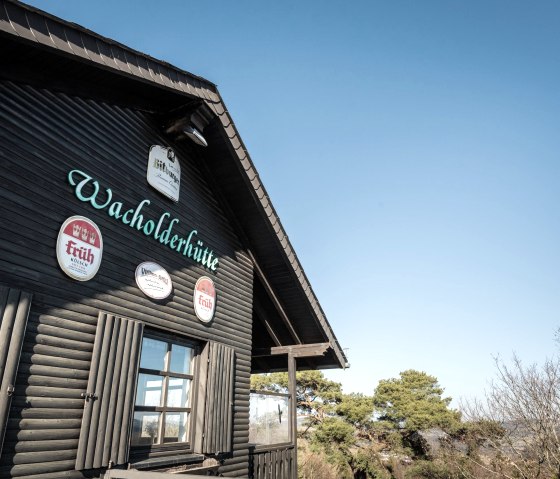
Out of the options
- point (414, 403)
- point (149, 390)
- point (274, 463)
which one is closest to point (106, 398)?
point (149, 390)

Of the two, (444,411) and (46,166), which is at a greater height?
(46,166)

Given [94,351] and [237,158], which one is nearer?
[94,351]

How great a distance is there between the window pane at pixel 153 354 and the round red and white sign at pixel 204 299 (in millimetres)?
905

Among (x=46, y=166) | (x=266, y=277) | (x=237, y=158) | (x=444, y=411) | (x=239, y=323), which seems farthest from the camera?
(x=444, y=411)

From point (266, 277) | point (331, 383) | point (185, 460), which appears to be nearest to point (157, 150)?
point (266, 277)

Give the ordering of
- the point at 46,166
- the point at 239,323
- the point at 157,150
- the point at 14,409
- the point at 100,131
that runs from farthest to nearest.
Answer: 1. the point at 239,323
2. the point at 157,150
3. the point at 100,131
4. the point at 46,166
5. the point at 14,409

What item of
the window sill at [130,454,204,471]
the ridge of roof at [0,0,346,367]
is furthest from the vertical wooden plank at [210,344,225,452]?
the ridge of roof at [0,0,346,367]

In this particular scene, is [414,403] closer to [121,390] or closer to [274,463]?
[274,463]

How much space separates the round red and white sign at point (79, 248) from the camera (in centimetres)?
488

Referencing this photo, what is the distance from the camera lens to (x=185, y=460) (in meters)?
5.93

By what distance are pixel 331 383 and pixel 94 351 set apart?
31557 mm

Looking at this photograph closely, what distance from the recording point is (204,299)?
23.8 ft

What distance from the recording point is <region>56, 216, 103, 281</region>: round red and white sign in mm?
4879

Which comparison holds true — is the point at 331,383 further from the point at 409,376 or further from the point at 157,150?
the point at 157,150
